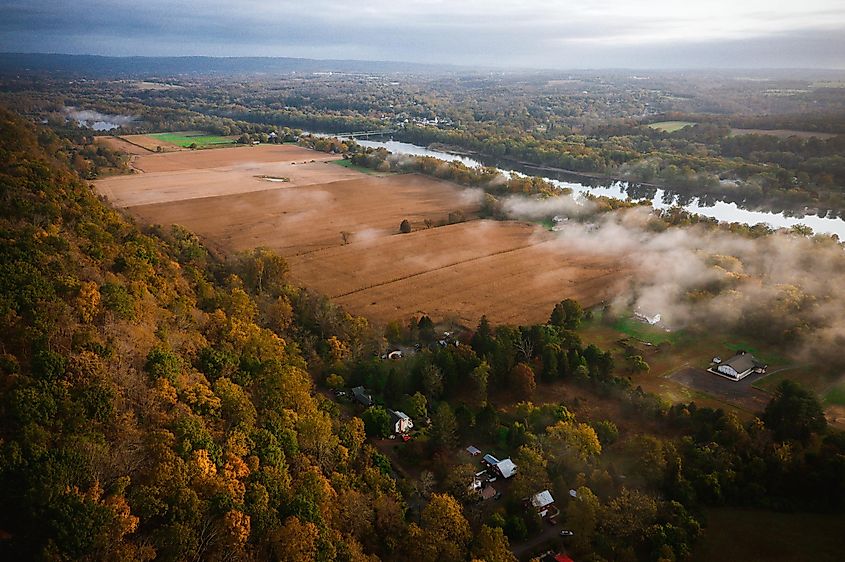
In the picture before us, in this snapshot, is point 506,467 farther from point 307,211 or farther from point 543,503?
point 307,211

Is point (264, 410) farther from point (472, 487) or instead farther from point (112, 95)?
point (112, 95)

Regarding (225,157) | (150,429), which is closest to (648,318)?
(150,429)

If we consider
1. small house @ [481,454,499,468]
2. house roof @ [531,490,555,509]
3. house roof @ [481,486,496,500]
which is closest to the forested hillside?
house roof @ [481,486,496,500]

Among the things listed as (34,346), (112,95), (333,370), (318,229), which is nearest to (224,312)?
(333,370)

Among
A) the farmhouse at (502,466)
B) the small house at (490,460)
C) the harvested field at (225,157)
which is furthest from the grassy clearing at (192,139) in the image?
the farmhouse at (502,466)

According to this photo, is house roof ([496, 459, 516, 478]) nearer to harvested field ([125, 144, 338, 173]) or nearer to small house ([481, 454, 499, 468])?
small house ([481, 454, 499, 468])

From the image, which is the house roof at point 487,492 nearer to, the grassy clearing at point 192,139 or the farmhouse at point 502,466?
the farmhouse at point 502,466
